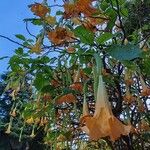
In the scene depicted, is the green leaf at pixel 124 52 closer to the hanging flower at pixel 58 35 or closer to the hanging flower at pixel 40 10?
the hanging flower at pixel 58 35

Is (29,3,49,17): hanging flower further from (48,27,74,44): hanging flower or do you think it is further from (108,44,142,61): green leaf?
(108,44,142,61): green leaf

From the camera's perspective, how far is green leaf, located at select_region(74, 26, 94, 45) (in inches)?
58.8

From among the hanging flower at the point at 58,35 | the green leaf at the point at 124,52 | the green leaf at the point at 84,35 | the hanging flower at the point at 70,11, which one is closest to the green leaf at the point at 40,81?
the hanging flower at the point at 58,35

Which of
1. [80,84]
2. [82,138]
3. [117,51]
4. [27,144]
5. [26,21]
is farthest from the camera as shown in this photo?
[27,144]

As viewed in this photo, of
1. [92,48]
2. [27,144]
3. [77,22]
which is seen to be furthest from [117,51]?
[27,144]

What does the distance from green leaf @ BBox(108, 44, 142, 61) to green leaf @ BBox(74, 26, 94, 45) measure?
187mm

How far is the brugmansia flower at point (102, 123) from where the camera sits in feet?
3.51

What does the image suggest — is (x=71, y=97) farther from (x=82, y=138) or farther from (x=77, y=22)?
(x=82, y=138)

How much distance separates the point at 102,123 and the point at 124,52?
1.00 feet

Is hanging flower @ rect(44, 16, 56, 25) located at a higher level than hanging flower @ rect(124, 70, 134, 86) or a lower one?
higher

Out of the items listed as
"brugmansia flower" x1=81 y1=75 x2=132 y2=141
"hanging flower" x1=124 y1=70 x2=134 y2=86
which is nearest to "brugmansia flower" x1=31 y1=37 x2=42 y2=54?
"hanging flower" x1=124 y1=70 x2=134 y2=86

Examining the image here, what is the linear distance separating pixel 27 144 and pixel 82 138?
1012cm

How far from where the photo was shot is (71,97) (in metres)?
2.02

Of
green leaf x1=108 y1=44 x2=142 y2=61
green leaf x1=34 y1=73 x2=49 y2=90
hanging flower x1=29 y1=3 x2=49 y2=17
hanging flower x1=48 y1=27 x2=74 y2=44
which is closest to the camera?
green leaf x1=108 y1=44 x2=142 y2=61
